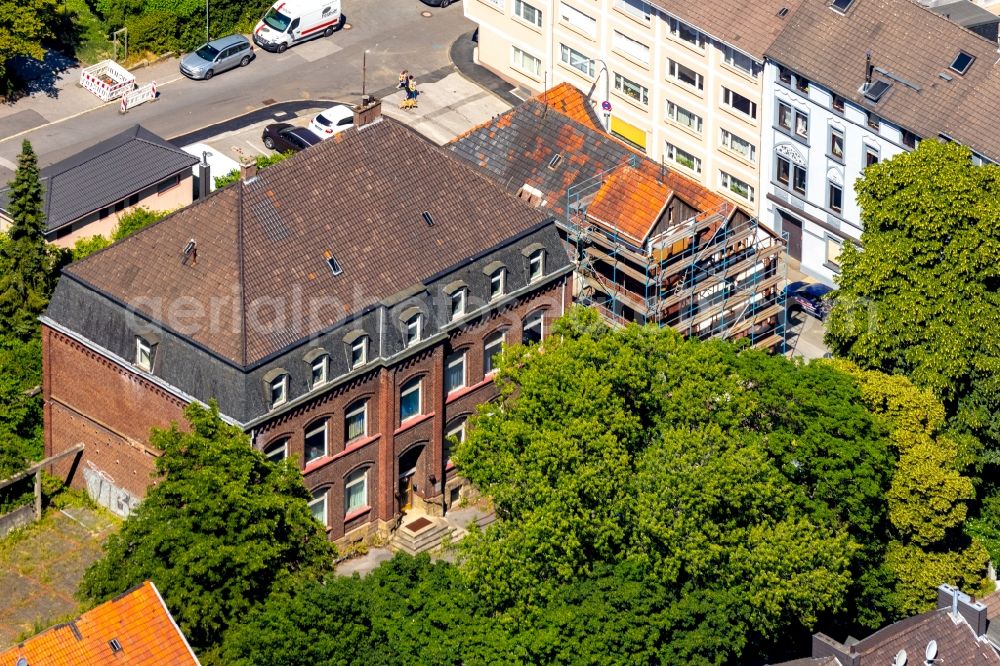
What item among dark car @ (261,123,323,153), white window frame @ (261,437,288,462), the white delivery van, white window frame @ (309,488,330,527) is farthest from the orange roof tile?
white window frame @ (261,437,288,462)

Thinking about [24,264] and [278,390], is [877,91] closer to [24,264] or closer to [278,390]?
[278,390]

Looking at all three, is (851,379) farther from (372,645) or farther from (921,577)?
(372,645)

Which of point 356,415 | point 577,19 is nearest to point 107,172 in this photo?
point 356,415

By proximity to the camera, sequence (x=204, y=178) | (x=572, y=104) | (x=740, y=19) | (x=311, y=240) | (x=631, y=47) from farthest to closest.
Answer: (x=631, y=47), (x=740, y=19), (x=204, y=178), (x=572, y=104), (x=311, y=240)

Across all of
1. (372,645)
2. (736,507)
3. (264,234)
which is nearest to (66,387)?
(264,234)

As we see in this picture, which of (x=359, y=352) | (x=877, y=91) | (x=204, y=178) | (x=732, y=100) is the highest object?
(x=732, y=100)

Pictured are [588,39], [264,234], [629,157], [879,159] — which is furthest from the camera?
[588,39]
